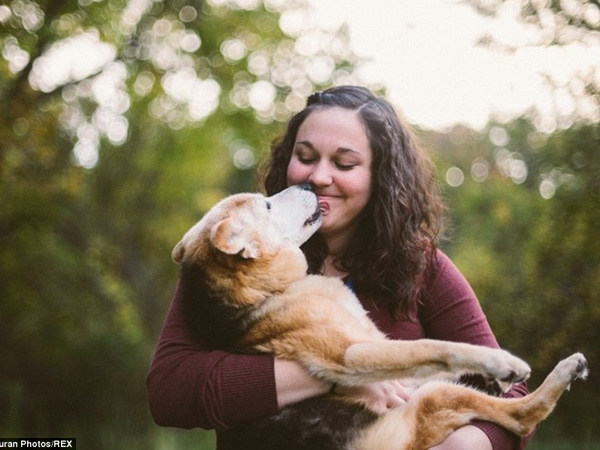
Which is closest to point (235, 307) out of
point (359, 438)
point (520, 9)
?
point (359, 438)

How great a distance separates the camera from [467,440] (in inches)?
104

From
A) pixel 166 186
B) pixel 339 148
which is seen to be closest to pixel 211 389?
pixel 339 148

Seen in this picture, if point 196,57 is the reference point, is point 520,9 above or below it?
below

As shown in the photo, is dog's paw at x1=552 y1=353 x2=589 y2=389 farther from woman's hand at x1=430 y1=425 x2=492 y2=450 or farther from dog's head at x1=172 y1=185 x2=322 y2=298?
dog's head at x1=172 y1=185 x2=322 y2=298

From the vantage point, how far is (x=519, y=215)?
7.96 meters

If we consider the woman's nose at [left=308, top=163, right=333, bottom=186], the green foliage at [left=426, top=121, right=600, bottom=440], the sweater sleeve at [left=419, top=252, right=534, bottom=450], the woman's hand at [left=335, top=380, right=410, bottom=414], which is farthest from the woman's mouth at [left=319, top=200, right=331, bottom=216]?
the green foliage at [left=426, top=121, right=600, bottom=440]

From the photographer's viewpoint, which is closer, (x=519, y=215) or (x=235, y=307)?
(x=235, y=307)

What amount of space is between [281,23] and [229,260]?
917cm

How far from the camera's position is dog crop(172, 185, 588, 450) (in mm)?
2691

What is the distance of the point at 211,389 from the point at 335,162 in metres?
1.22

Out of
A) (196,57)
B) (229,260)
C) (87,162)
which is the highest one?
(196,57)

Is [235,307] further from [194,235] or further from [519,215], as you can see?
[519,215]

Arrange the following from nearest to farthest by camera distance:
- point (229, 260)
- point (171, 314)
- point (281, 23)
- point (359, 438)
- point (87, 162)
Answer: point (359, 438), point (171, 314), point (229, 260), point (87, 162), point (281, 23)

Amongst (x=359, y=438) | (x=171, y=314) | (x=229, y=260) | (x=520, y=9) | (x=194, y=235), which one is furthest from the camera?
(x=520, y=9)
